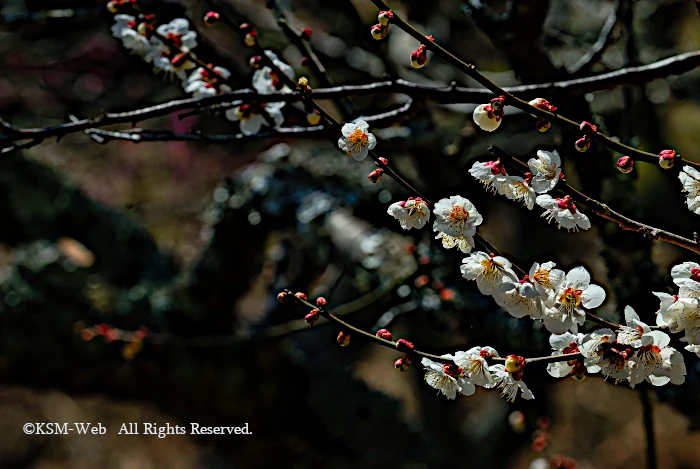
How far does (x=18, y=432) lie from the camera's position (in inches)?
156

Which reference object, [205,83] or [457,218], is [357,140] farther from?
[205,83]

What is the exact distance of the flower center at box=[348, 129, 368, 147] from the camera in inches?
26.3

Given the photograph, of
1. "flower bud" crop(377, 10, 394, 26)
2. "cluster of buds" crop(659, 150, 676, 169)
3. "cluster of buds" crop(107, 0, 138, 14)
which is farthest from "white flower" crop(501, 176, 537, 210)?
"cluster of buds" crop(107, 0, 138, 14)

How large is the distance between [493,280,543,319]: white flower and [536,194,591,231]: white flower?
2.8 inches

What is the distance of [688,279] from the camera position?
0.57 metres

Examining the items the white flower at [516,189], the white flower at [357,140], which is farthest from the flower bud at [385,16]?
the white flower at [516,189]

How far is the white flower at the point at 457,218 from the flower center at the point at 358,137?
112mm

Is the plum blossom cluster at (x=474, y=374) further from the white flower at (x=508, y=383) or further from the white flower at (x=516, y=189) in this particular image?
the white flower at (x=516, y=189)

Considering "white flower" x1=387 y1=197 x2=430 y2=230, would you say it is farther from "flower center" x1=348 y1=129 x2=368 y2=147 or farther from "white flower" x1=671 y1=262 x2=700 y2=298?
"white flower" x1=671 y1=262 x2=700 y2=298

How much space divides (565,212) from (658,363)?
171mm

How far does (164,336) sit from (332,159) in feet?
2.30

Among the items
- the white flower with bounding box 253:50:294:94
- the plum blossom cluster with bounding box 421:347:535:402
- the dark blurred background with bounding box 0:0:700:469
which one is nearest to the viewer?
the plum blossom cluster with bounding box 421:347:535:402

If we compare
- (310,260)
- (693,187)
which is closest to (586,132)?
(693,187)

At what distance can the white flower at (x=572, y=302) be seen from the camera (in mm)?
612
